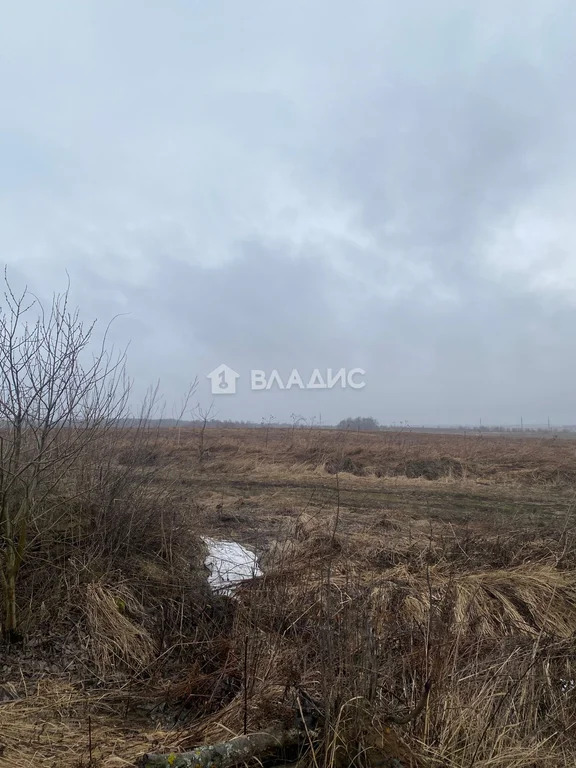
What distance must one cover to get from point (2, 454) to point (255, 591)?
7.52ft

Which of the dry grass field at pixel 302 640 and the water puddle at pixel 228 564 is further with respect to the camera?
the water puddle at pixel 228 564

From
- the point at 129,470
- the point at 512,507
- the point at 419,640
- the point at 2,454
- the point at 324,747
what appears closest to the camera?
the point at 324,747

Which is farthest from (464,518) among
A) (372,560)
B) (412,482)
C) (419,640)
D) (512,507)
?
(419,640)

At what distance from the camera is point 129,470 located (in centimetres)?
590

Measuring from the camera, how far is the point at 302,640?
4.08m

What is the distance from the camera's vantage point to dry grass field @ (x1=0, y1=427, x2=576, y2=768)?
8.61 feet

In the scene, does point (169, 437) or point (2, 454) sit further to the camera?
point (169, 437)

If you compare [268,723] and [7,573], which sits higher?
[7,573]

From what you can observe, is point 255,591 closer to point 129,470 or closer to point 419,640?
point 419,640

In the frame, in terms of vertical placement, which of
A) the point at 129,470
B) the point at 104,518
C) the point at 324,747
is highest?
the point at 129,470

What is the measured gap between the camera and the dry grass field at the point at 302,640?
8.61ft

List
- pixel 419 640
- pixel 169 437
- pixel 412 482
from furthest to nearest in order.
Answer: pixel 412 482 → pixel 169 437 → pixel 419 640

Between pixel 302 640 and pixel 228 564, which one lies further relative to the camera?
pixel 228 564

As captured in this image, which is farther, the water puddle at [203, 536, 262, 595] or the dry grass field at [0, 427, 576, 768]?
the water puddle at [203, 536, 262, 595]
